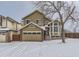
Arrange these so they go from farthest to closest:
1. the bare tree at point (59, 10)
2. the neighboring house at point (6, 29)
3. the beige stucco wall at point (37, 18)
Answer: the neighboring house at point (6, 29)
the beige stucco wall at point (37, 18)
the bare tree at point (59, 10)

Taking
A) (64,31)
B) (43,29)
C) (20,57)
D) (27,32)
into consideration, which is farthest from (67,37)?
(20,57)

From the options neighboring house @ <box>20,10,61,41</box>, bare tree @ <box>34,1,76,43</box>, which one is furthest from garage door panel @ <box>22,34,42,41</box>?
bare tree @ <box>34,1,76,43</box>

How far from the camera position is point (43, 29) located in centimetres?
1118

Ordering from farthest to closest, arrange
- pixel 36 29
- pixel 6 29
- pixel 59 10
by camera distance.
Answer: pixel 36 29 → pixel 6 29 → pixel 59 10

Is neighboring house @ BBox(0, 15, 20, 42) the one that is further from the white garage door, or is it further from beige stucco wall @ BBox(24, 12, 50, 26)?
beige stucco wall @ BBox(24, 12, 50, 26)

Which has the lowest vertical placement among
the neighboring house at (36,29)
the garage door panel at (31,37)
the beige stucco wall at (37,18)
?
the garage door panel at (31,37)

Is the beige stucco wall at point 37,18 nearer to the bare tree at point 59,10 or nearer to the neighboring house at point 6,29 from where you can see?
the neighboring house at point 6,29

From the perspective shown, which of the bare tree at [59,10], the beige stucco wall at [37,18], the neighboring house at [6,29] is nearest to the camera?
the bare tree at [59,10]

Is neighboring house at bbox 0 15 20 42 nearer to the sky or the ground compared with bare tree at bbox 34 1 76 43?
nearer to the ground

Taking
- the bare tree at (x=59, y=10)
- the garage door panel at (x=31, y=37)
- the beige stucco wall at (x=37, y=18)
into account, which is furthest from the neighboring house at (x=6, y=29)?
the bare tree at (x=59, y=10)

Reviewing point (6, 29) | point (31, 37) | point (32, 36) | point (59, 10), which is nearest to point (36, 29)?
point (32, 36)

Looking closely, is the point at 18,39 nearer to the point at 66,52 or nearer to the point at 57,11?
the point at 57,11

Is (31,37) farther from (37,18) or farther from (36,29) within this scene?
(37,18)

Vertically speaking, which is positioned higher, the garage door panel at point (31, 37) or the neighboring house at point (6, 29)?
the neighboring house at point (6, 29)
